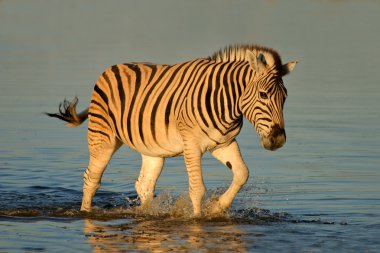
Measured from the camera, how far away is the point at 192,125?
11.6 m

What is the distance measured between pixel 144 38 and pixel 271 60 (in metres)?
20.2

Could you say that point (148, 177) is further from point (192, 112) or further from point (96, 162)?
point (192, 112)

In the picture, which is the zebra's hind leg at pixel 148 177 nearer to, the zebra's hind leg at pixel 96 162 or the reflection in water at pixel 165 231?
the reflection in water at pixel 165 231

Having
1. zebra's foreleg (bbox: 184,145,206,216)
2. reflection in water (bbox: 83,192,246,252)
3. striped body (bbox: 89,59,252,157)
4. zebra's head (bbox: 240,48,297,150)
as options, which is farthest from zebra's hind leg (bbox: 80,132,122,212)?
zebra's head (bbox: 240,48,297,150)

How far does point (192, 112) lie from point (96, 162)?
1.63 meters

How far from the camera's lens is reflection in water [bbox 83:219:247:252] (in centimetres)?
1041

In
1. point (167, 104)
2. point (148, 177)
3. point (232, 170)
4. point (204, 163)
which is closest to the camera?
point (232, 170)

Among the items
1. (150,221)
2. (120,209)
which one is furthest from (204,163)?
(150,221)

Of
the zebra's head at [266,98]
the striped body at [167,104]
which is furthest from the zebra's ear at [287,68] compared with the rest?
the striped body at [167,104]

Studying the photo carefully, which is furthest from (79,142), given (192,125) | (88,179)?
(192,125)

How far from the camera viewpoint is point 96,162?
12703 mm

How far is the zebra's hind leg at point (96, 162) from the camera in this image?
41.6 ft

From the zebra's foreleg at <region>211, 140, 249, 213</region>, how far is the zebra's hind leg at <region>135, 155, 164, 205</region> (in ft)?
3.33

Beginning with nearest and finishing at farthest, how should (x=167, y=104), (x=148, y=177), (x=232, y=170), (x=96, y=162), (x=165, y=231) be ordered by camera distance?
(x=165, y=231)
(x=232, y=170)
(x=167, y=104)
(x=96, y=162)
(x=148, y=177)
